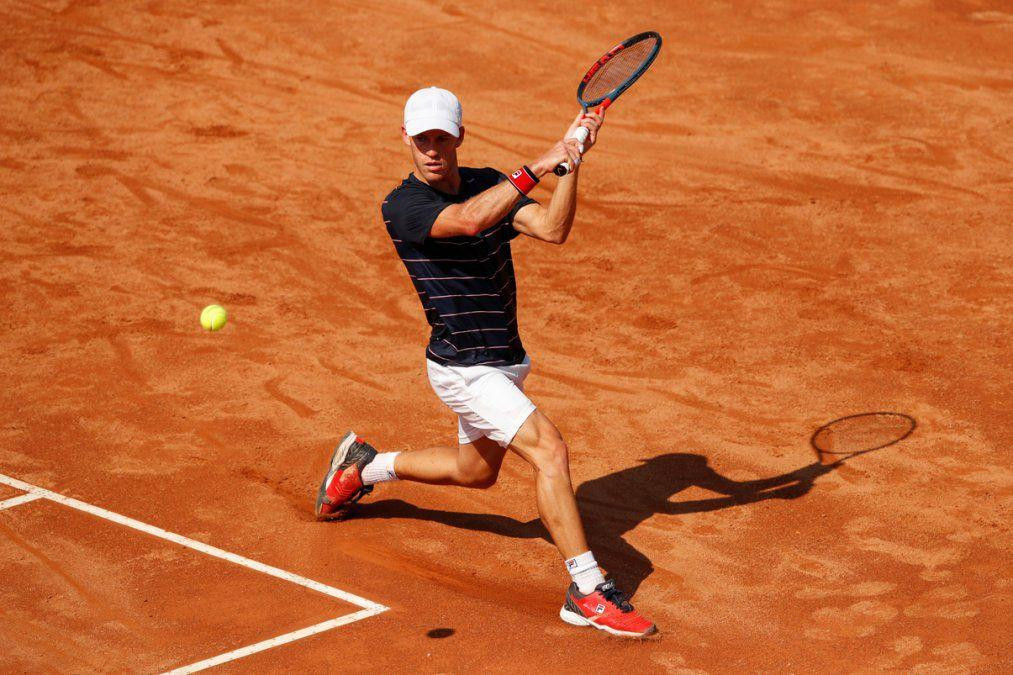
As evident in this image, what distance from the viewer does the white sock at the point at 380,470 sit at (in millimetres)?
6680

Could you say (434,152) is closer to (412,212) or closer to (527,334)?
(412,212)

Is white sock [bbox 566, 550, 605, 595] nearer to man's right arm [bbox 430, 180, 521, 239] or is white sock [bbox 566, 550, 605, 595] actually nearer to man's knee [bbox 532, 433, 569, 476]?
man's knee [bbox 532, 433, 569, 476]

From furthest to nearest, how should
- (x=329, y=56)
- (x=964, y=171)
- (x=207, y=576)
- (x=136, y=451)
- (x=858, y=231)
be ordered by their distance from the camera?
(x=329, y=56)
(x=964, y=171)
(x=858, y=231)
(x=136, y=451)
(x=207, y=576)

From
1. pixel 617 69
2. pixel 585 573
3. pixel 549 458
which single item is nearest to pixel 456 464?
pixel 549 458

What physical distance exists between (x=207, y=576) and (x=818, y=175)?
318 inches

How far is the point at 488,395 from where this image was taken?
5.78 metres

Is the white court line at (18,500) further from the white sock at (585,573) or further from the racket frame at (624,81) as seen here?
the racket frame at (624,81)

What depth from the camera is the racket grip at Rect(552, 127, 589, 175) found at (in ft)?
17.5

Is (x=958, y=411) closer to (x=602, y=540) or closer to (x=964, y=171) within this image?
(x=602, y=540)

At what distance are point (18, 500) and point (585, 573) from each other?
11.6 feet

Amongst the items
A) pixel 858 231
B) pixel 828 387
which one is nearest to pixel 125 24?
pixel 858 231

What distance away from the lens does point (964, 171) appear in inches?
468

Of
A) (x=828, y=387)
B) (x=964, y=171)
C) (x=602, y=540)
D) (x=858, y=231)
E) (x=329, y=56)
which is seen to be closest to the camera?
(x=602, y=540)

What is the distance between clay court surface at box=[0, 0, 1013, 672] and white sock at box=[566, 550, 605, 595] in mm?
243
